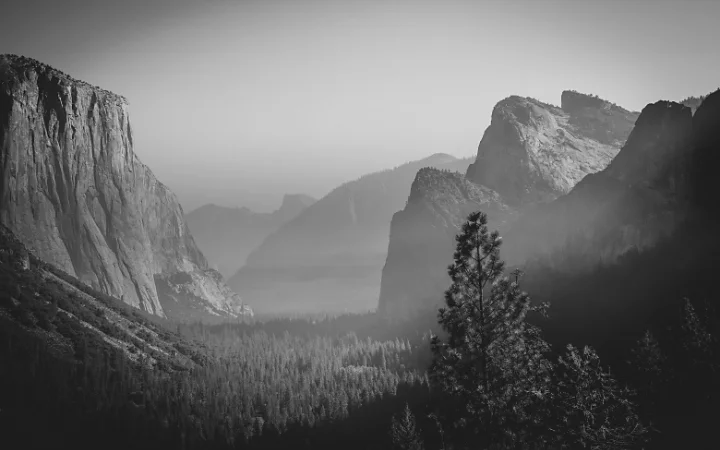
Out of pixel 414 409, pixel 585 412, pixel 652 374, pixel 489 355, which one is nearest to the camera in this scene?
pixel 489 355

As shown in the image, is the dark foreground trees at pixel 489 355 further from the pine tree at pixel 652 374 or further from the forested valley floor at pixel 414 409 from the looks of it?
the pine tree at pixel 652 374

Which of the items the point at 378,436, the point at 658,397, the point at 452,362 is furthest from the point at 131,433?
the point at 452,362

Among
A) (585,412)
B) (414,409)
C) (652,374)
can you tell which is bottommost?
(414,409)

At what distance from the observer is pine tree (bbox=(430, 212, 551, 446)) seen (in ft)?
128

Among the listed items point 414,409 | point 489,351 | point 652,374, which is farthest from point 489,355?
point 414,409

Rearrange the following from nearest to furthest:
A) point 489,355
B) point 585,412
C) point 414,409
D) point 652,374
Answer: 1. point 489,355
2. point 585,412
3. point 652,374
4. point 414,409

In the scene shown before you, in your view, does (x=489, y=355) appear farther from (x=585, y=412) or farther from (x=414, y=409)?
(x=414, y=409)

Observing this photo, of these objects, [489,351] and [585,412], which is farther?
[585,412]

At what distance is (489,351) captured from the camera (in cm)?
3966

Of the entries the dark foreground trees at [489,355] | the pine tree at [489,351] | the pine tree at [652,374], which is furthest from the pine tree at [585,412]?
the pine tree at [652,374]

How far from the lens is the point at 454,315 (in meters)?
41.0

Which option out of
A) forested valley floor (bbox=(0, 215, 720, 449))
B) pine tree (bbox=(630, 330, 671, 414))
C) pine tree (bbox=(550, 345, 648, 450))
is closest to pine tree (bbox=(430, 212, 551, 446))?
forested valley floor (bbox=(0, 215, 720, 449))

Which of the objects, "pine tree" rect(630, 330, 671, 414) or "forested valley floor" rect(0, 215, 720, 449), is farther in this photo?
"pine tree" rect(630, 330, 671, 414)

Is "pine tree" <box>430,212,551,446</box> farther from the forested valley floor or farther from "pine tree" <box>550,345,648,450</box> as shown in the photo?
"pine tree" <box>550,345,648,450</box>
